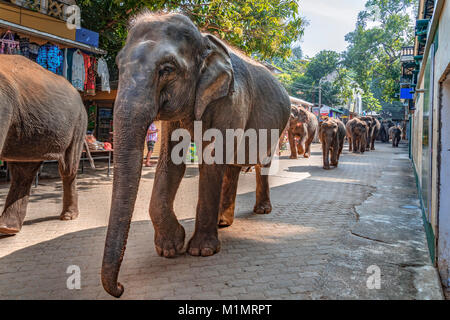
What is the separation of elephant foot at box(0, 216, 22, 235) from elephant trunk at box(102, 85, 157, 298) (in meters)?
2.43

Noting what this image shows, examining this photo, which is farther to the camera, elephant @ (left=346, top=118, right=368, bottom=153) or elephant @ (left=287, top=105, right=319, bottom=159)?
elephant @ (left=346, top=118, right=368, bottom=153)

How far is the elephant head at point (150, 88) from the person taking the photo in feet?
8.16

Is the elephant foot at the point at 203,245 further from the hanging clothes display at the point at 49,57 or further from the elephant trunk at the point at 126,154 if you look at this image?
the hanging clothes display at the point at 49,57

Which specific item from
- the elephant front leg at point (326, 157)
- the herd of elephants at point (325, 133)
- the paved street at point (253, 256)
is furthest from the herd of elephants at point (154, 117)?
the herd of elephants at point (325, 133)

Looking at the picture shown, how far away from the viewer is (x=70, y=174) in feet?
16.1

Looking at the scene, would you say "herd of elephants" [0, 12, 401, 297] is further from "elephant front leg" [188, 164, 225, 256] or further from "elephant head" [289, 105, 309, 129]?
"elephant head" [289, 105, 309, 129]

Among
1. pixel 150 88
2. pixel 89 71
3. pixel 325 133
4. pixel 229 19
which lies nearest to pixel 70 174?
pixel 150 88

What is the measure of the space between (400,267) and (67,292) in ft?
9.56

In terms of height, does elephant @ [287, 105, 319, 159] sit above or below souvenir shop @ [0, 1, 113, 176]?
below

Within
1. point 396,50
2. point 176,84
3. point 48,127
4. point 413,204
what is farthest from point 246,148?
point 396,50

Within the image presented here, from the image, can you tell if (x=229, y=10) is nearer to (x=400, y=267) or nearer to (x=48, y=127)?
(x=48, y=127)

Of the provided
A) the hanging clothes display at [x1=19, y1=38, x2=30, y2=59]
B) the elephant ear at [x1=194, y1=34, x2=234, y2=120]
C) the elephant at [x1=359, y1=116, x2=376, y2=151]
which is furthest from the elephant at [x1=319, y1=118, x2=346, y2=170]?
the elephant at [x1=359, y1=116, x2=376, y2=151]

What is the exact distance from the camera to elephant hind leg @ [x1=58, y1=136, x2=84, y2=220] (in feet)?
15.9

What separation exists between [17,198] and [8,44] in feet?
13.2
